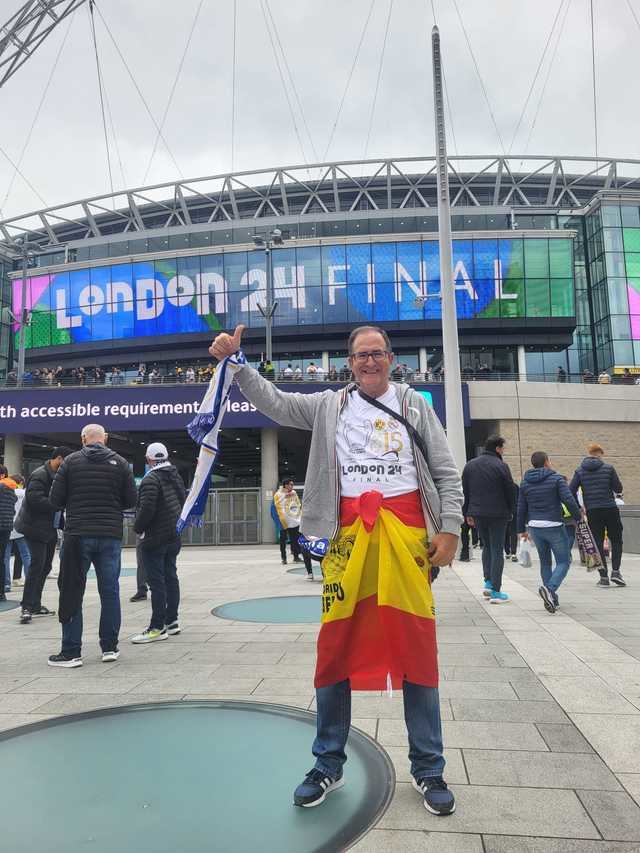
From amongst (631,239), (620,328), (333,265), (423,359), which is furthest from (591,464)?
(631,239)

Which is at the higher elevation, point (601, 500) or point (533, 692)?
point (601, 500)

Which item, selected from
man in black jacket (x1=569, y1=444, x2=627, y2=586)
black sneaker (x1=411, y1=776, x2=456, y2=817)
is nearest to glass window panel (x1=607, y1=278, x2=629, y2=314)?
man in black jacket (x1=569, y1=444, x2=627, y2=586)

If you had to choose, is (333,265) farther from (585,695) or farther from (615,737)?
(615,737)

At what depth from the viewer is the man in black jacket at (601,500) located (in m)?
9.14

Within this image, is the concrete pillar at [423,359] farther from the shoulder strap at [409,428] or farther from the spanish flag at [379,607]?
the spanish flag at [379,607]

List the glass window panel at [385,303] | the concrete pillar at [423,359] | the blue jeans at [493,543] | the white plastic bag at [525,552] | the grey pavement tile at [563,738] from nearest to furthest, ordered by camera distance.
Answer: the grey pavement tile at [563,738] < the blue jeans at [493,543] < the white plastic bag at [525,552] < the glass window panel at [385,303] < the concrete pillar at [423,359]

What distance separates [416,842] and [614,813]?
2.74ft

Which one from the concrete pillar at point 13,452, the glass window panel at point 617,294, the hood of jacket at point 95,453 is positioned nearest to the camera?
the hood of jacket at point 95,453

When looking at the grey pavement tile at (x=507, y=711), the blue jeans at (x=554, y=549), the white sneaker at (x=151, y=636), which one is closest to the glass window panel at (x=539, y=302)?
the blue jeans at (x=554, y=549)

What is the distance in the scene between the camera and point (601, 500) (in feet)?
30.2

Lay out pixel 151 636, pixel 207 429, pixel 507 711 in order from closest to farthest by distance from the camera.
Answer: pixel 207 429 → pixel 507 711 → pixel 151 636

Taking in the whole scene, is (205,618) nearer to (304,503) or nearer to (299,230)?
(304,503)

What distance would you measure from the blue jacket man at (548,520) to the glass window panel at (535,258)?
1498 inches

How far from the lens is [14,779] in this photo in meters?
2.88
